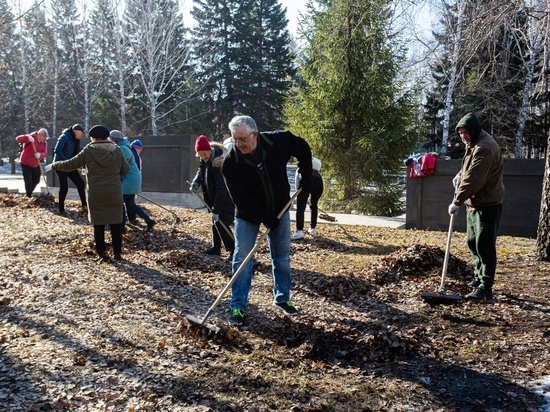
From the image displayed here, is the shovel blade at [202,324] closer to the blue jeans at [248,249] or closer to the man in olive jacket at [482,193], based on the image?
the blue jeans at [248,249]

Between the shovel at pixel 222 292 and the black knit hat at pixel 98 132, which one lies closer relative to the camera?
the shovel at pixel 222 292

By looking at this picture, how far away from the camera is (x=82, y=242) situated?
807 centimetres

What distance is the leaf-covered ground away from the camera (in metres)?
3.37

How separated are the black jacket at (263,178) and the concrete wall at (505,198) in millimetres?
6967

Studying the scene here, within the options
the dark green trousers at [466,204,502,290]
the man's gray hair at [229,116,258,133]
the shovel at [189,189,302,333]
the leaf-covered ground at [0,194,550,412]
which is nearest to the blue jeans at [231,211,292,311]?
the shovel at [189,189,302,333]

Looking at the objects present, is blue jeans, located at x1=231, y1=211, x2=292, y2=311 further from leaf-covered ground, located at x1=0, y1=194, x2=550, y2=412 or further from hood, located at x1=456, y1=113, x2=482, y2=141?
hood, located at x1=456, y1=113, x2=482, y2=141

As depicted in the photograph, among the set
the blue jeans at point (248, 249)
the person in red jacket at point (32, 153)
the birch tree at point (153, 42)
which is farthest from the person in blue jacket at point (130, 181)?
the birch tree at point (153, 42)

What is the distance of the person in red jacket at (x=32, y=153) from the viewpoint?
1156 centimetres

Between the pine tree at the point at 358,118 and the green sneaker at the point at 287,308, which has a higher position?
the pine tree at the point at 358,118

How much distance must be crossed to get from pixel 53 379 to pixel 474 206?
416cm

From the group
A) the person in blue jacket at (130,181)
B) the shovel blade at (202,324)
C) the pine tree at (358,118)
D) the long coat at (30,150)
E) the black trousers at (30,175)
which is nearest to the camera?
the shovel blade at (202,324)

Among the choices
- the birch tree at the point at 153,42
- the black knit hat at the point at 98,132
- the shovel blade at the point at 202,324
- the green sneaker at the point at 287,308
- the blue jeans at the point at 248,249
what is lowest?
the green sneaker at the point at 287,308

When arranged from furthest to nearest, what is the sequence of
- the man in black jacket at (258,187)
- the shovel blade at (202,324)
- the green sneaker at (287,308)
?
the green sneaker at (287,308) < the man in black jacket at (258,187) < the shovel blade at (202,324)

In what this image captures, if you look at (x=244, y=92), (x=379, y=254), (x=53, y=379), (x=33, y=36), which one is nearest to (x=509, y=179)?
A: (x=379, y=254)
